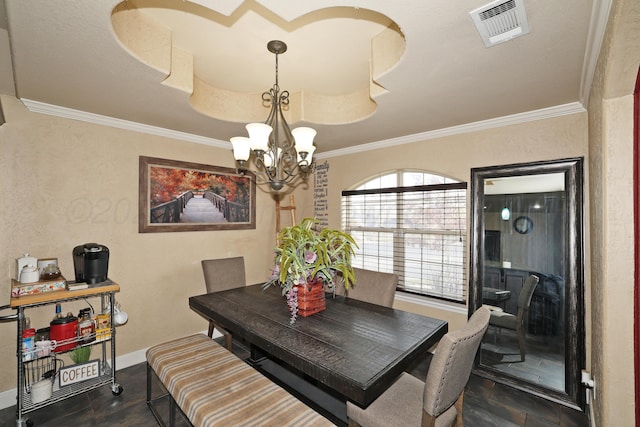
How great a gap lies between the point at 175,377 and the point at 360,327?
1.21m

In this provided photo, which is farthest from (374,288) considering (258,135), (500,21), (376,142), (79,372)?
(79,372)

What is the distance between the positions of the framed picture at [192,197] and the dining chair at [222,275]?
1.71ft

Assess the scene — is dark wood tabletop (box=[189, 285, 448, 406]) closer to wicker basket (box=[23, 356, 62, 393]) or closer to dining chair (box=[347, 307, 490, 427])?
dining chair (box=[347, 307, 490, 427])

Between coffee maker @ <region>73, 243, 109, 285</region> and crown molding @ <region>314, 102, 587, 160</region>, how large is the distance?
292cm

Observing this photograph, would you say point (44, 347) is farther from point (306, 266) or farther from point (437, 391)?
point (437, 391)

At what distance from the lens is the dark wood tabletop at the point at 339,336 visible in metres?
1.31

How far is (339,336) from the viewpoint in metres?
1.69

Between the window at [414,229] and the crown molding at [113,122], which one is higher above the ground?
the crown molding at [113,122]

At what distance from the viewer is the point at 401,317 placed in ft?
6.56

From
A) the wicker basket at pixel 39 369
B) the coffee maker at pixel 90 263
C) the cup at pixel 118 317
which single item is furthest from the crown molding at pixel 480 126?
the wicker basket at pixel 39 369

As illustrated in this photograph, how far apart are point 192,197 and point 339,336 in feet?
7.99

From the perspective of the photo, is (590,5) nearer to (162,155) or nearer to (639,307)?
(639,307)

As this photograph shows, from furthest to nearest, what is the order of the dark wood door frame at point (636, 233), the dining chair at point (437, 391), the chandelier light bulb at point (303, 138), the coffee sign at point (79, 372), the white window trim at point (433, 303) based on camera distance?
the white window trim at point (433, 303) < the coffee sign at point (79, 372) < the chandelier light bulb at point (303, 138) < the dark wood door frame at point (636, 233) < the dining chair at point (437, 391)

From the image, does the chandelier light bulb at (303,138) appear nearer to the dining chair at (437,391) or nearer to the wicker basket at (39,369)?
the dining chair at (437,391)
